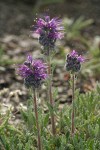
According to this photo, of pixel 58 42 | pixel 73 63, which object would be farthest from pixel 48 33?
pixel 58 42

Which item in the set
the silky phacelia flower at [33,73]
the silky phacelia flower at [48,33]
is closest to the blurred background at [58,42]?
the silky phacelia flower at [48,33]

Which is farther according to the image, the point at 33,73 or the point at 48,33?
the point at 48,33

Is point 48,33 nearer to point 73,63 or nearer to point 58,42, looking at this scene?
point 73,63

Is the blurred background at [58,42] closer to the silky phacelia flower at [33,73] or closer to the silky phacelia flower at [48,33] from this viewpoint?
the silky phacelia flower at [48,33]

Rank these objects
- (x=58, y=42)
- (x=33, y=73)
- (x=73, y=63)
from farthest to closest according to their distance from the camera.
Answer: (x=58, y=42), (x=73, y=63), (x=33, y=73)

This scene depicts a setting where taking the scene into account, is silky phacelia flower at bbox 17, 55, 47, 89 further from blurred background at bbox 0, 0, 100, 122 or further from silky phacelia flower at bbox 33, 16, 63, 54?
blurred background at bbox 0, 0, 100, 122

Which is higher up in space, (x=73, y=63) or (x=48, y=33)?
(x=48, y=33)
